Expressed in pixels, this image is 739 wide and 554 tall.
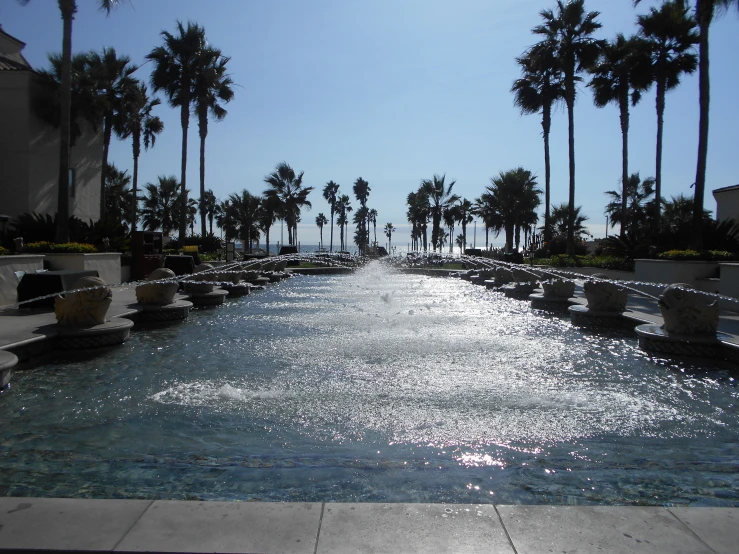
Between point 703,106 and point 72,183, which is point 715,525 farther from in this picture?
point 72,183

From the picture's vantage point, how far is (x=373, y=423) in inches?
206

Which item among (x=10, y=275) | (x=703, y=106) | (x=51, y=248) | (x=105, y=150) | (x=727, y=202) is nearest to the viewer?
(x=10, y=275)

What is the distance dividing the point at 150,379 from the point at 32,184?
79.8 ft

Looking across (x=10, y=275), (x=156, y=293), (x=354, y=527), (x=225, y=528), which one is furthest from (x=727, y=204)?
(x=225, y=528)

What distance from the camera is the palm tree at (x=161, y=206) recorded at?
63.3m

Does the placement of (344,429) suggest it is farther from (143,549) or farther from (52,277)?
(52,277)

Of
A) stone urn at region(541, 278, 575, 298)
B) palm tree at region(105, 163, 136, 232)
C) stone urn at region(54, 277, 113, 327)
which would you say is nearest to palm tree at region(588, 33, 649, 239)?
stone urn at region(541, 278, 575, 298)

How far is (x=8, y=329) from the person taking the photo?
8.73m

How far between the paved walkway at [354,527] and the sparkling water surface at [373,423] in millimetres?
465

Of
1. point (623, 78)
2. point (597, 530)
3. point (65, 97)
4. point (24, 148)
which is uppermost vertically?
point (623, 78)

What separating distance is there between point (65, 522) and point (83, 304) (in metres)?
6.55

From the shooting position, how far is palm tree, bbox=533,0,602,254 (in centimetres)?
3178

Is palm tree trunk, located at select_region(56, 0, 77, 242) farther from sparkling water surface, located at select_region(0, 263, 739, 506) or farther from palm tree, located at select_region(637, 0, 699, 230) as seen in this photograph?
palm tree, located at select_region(637, 0, 699, 230)

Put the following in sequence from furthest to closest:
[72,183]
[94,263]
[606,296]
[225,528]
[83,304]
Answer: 1. [72,183]
2. [94,263]
3. [606,296]
4. [83,304]
5. [225,528]
